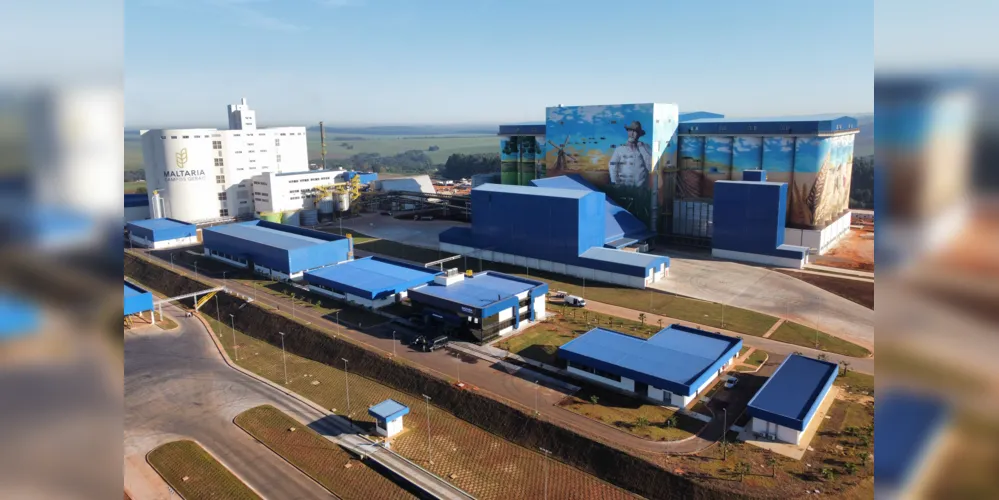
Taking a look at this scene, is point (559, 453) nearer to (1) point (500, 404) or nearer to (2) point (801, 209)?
(1) point (500, 404)

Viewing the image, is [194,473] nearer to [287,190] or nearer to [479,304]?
[479,304]

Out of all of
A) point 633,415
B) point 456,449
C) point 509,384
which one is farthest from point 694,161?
point 456,449

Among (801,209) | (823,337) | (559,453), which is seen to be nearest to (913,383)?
(559,453)

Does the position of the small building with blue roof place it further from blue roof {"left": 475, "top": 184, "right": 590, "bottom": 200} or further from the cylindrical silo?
the cylindrical silo

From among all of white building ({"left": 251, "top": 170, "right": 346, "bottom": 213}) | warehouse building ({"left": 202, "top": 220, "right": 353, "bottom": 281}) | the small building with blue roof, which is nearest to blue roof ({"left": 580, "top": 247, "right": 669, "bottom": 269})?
warehouse building ({"left": 202, "top": 220, "right": 353, "bottom": 281})

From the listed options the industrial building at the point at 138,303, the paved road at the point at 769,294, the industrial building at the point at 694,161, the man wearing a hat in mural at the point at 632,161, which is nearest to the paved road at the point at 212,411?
the industrial building at the point at 138,303

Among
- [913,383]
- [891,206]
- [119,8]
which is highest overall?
[119,8]
